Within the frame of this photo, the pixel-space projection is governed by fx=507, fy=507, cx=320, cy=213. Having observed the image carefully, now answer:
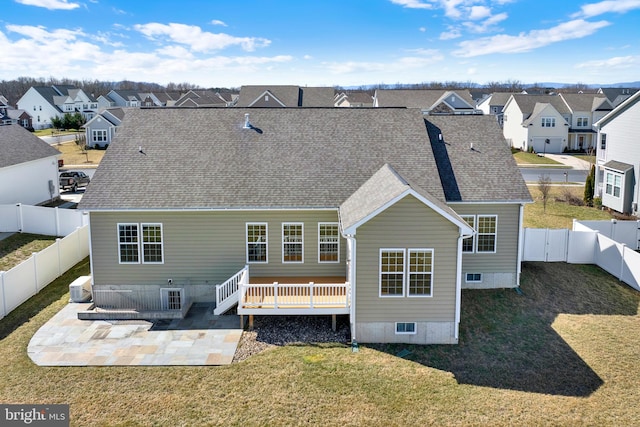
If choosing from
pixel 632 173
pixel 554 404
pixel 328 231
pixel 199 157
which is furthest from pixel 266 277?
pixel 632 173

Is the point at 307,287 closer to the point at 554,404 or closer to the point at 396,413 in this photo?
the point at 396,413

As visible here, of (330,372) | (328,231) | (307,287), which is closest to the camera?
(330,372)

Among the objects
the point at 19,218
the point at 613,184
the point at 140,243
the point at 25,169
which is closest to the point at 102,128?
the point at 25,169

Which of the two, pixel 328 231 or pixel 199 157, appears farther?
pixel 199 157

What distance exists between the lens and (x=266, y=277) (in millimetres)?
18969

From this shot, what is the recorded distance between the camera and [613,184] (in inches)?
1261

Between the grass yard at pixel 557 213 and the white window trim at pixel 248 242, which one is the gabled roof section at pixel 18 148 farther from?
the grass yard at pixel 557 213

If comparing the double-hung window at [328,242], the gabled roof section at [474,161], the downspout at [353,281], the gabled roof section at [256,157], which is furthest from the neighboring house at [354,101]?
the downspout at [353,281]

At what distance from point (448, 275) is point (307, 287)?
4848 millimetres

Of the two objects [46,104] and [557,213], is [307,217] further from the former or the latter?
[46,104]

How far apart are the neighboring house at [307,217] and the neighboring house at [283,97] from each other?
36.5m

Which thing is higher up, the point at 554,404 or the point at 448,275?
the point at 448,275

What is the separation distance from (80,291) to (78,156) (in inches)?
1726

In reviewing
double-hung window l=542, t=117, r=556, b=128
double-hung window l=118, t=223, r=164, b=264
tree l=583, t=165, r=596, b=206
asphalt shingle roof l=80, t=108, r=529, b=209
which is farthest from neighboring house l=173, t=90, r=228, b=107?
double-hung window l=118, t=223, r=164, b=264
